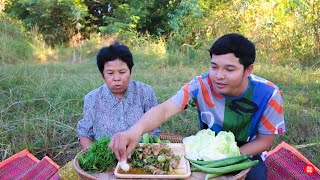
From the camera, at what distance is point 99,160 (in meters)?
1.80

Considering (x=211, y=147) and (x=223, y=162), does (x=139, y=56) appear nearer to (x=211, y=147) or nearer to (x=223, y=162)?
(x=211, y=147)

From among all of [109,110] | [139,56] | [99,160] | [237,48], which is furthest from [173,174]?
[139,56]

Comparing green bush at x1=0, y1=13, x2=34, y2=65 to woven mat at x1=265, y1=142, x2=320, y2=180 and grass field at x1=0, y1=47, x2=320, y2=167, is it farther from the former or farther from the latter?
woven mat at x1=265, y1=142, x2=320, y2=180

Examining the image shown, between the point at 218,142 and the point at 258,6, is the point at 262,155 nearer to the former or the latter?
the point at 218,142

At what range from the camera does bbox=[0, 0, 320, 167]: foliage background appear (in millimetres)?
3713

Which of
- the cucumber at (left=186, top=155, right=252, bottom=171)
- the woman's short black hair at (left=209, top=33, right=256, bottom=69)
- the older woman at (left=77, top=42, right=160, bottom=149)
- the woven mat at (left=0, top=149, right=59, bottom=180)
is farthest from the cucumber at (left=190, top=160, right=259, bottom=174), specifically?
the woven mat at (left=0, top=149, right=59, bottom=180)

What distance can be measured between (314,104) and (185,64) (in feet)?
10.2

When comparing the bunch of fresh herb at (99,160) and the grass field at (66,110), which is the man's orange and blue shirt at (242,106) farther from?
the grass field at (66,110)

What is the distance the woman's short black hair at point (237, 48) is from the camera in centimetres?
199

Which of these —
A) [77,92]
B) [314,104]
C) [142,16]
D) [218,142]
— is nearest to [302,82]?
[314,104]

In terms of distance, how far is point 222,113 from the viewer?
2248 mm

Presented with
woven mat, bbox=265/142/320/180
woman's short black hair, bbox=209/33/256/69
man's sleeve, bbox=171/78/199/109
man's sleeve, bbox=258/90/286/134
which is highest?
woman's short black hair, bbox=209/33/256/69

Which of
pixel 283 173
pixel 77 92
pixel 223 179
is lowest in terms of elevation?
pixel 283 173

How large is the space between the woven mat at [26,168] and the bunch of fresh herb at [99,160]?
1.32 m
